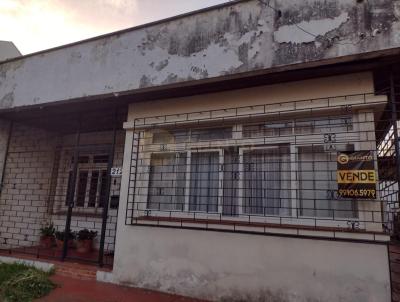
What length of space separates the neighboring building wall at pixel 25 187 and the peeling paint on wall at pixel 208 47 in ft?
4.07

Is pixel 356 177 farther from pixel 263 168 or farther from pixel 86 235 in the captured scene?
pixel 86 235

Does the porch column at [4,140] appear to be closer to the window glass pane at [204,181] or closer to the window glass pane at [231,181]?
the window glass pane at [204,181]

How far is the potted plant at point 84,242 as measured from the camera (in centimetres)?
688

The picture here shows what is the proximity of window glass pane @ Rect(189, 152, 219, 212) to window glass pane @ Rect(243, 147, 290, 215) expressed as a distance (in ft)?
1.63

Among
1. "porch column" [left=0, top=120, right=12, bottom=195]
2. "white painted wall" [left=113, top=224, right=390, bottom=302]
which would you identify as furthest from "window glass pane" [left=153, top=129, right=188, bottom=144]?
"porch column" [left=0, top=120, right=12, bottom=195]

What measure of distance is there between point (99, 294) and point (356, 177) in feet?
13.1

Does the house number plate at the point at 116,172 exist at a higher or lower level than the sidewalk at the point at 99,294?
higher

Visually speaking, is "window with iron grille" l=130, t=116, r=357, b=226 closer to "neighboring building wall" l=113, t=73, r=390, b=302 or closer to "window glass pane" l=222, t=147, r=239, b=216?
"window glass pane" l=222, t=147, r=239, b=216

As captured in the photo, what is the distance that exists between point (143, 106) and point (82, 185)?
3828 mm

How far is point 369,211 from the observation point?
371 centimetres

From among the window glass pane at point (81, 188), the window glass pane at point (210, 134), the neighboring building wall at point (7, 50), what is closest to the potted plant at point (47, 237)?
the window glass pane at point (81, 188)

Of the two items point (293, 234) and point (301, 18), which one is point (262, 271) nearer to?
point (293, 234)

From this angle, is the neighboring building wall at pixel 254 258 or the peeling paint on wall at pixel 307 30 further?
the peeling paint on wall at pixel 307 30

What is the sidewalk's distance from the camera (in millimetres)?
4320
